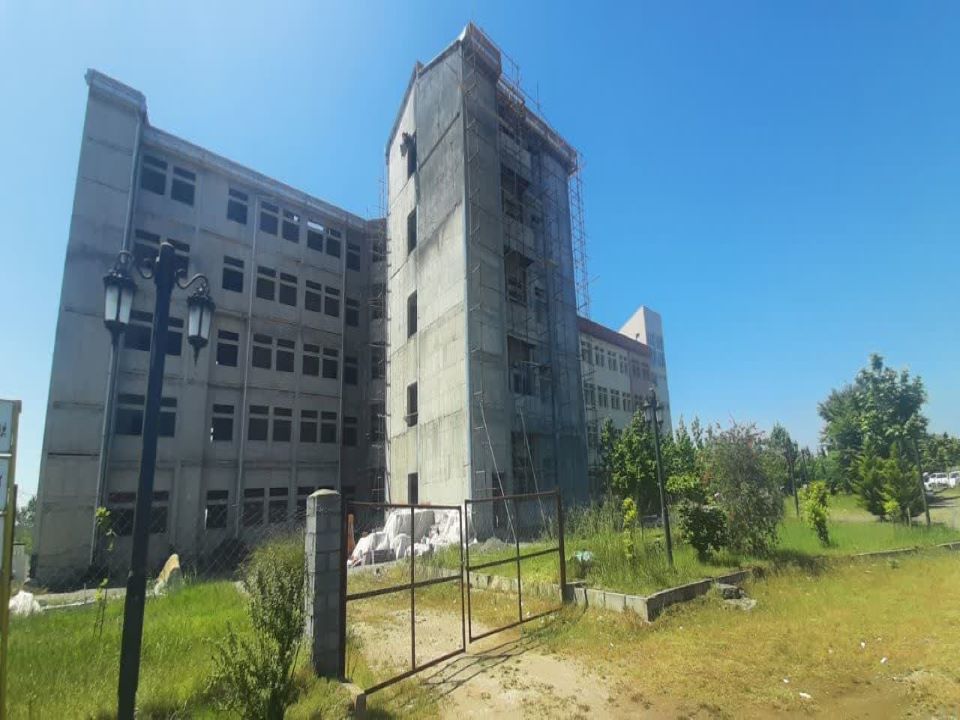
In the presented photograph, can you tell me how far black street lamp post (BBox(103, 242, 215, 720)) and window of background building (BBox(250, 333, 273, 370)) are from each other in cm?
2189

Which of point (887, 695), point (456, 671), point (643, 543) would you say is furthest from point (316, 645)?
point (643, 543)

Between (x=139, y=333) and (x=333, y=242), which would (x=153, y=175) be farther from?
(x=333, y=242)

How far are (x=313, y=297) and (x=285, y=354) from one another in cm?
400

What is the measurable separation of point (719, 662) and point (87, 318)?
25.2m

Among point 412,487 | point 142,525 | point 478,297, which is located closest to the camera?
point 142,525

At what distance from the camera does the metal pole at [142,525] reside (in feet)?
16.2

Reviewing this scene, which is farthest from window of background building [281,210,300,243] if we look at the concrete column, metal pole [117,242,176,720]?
the concrete column

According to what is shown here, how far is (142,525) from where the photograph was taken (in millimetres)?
5516

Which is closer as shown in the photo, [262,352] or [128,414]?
[128,414]

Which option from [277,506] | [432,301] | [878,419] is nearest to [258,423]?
[277,506]

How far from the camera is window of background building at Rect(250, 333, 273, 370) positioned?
2694 centimetres

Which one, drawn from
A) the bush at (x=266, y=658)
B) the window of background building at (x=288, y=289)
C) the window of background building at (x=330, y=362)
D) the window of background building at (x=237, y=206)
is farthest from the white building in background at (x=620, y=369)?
the bush at (x=266, y=658)

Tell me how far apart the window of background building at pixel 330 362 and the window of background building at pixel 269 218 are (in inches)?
294

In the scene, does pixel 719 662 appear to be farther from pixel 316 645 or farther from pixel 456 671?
pixel 316 645
